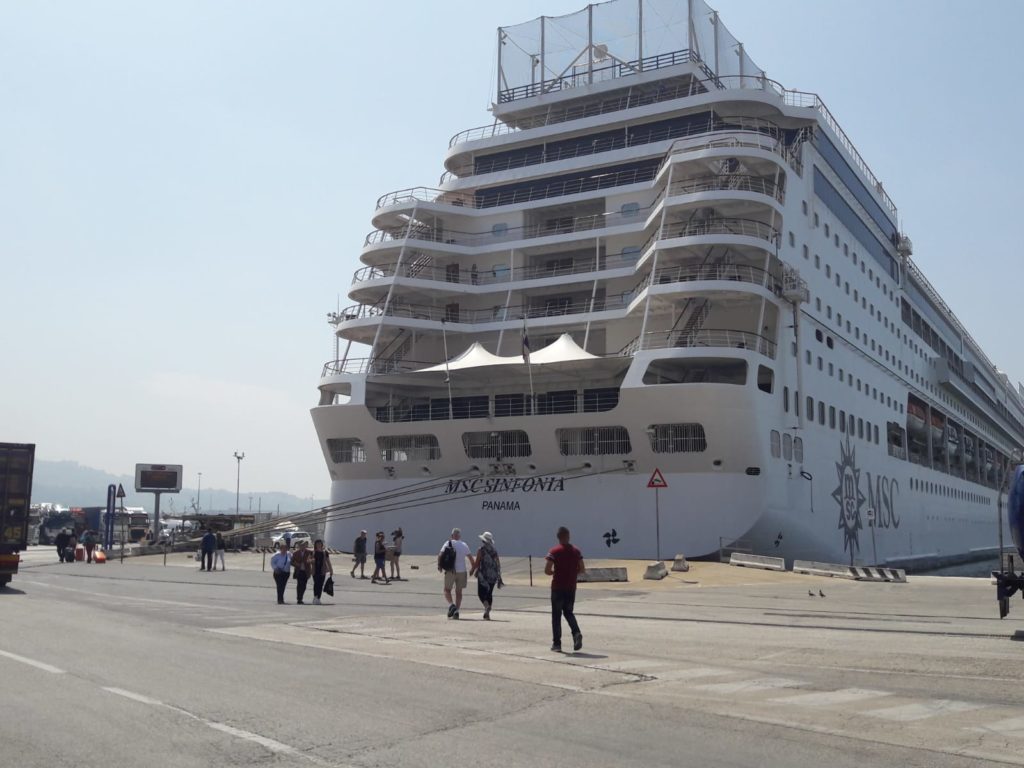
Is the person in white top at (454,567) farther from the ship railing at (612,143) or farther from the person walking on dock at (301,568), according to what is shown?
the ship railing at (612,143)

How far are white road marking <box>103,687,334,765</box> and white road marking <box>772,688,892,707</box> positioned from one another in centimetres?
399

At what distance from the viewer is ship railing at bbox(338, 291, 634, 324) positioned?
35812 millimetres

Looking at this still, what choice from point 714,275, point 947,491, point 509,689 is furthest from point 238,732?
point 947,491

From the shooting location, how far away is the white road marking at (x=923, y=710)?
7.25m

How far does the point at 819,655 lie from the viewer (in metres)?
10.6

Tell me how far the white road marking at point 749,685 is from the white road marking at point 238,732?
383 cm

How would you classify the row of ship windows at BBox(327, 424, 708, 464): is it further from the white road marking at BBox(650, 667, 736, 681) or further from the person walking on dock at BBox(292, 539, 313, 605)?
the white road marking at BBox(650, 667, 736, 681)

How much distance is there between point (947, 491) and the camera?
2474 inches

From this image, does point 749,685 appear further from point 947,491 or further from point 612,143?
point 947,491

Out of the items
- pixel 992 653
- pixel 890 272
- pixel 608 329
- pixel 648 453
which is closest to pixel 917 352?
pixel 890 272

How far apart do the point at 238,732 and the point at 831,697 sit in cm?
481

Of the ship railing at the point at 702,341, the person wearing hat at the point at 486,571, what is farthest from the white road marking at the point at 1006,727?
the ship railing at the point at 702,341

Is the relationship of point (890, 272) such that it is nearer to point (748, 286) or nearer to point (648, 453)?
point (748, 286)

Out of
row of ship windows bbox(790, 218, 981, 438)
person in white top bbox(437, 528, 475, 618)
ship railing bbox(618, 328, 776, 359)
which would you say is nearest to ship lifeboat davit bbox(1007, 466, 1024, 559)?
person in white top bbox(437, 528, 475, 618)
